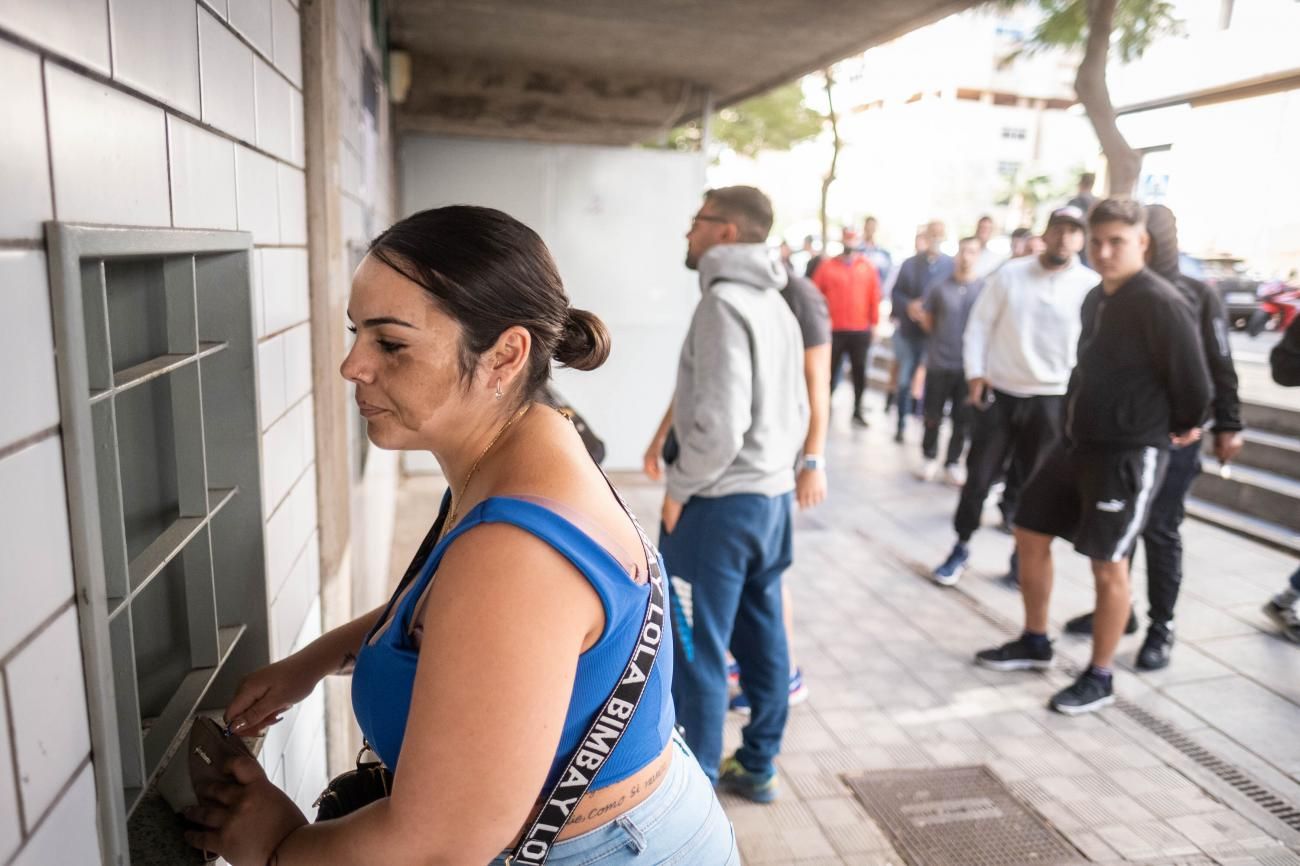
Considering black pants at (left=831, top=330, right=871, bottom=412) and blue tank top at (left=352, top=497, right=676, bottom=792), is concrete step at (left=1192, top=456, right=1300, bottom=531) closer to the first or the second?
black pants at (left=831, top=330, right=871, bottom=412)

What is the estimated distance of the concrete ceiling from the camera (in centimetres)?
482

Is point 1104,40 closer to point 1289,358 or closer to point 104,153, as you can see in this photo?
point 1289,358

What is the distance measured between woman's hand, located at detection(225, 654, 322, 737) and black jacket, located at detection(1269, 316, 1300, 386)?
171 inches

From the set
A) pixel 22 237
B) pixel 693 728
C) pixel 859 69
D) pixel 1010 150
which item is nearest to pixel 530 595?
pixel 22 237

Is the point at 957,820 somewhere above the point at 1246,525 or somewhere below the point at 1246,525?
below

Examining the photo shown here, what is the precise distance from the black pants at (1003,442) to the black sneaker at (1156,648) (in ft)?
3.24

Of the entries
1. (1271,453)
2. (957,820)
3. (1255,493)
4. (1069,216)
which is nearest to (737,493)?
(957,820)

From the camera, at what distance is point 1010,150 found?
42875 mm

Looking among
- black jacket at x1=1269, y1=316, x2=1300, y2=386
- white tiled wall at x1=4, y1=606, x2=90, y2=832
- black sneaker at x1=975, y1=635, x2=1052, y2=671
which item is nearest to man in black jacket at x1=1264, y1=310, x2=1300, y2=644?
black jacket at x1=1269, y1=316, x2=1300, y2=386

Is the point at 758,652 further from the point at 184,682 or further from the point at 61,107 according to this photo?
the point at 61,107

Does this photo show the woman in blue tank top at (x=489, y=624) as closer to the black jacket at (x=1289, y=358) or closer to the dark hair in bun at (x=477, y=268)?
the dark hair in bun at (x=477, y=268)

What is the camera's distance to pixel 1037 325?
16.1 ft

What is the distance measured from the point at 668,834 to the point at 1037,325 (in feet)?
14.4

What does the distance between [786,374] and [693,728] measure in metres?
1.22
